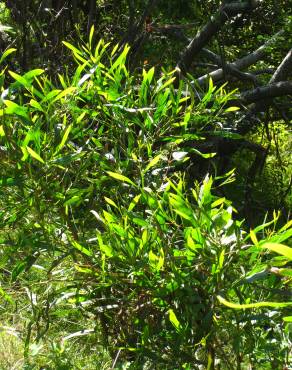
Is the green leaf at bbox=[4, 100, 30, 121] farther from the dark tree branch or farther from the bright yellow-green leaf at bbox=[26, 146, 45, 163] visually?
the dark tree branch

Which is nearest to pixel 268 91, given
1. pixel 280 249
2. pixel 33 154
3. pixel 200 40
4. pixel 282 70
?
pixel 282 70

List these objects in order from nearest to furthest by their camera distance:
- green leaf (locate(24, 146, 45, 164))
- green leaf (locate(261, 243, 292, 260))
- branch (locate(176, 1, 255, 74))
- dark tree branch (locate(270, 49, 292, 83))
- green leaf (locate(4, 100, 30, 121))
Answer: green leaf (locate(261, 243, 292, 260)), green leaf (locate(24, 146, 45, 164)), green leaf (locate(4, 100, 30, 121)), branch (locate(176, 1, 255, 74)), dark tree branch (locate(270, 49, 292, 83))

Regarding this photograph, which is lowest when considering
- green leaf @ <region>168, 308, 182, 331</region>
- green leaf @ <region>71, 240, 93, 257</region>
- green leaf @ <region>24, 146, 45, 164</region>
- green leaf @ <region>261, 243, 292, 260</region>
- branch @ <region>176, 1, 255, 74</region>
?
branch @ <region>176, 1, 255, 74</region>

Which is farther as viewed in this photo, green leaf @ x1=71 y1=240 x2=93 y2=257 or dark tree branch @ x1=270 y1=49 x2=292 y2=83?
dark tree branch @ x1=270 y1=49 x2=292 y2=83

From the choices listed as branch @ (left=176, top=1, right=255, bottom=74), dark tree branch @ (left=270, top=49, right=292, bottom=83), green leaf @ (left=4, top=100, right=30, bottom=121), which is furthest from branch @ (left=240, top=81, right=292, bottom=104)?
green leaf @ (left=4, top=100, right=30, bottom=121)

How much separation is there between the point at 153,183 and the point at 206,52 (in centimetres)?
328

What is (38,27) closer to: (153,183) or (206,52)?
(206,52)

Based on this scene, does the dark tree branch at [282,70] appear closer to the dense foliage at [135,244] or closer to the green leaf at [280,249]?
the dense foliage at [135,244]

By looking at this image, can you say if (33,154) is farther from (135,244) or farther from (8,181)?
(135,244)

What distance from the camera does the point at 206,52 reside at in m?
4.86

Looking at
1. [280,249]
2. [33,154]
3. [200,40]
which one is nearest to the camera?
[280,249]

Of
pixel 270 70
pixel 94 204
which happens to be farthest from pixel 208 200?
pixel 270 70

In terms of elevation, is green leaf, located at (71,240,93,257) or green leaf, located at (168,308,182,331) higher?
green leaf, located at (71,240,93,257)

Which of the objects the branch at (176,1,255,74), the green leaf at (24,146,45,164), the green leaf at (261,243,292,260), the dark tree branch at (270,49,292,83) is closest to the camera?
the green leaf at (261,243,292,260)
